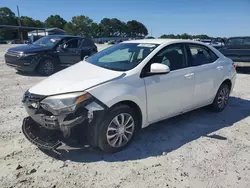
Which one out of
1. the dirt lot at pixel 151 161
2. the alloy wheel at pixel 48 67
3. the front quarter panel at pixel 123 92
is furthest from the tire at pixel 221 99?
the alloy wheel at pixel 48 67

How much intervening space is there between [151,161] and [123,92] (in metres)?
1.04

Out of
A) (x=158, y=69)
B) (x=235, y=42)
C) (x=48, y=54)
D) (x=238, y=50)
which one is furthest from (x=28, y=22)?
(x=158, y=69)

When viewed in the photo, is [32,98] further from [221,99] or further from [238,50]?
[238,50]

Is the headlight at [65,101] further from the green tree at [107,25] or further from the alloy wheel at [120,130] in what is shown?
the green tree at [107,25]

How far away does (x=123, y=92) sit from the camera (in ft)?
10.1

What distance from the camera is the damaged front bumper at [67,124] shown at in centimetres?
280

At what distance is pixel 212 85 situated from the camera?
15.0ft

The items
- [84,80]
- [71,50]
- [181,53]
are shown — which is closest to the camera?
[84,80]

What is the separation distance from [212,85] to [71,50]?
697cm

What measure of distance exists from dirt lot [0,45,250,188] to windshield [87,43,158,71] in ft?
4.16

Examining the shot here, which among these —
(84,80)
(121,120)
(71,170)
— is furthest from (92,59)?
(71,170)

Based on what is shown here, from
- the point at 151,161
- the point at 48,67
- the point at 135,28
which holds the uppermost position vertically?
the point at 135,28

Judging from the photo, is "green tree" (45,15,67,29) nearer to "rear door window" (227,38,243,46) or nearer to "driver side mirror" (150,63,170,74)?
"rear door window" (227,38,243,46)

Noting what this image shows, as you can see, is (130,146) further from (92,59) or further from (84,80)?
(92,59)
